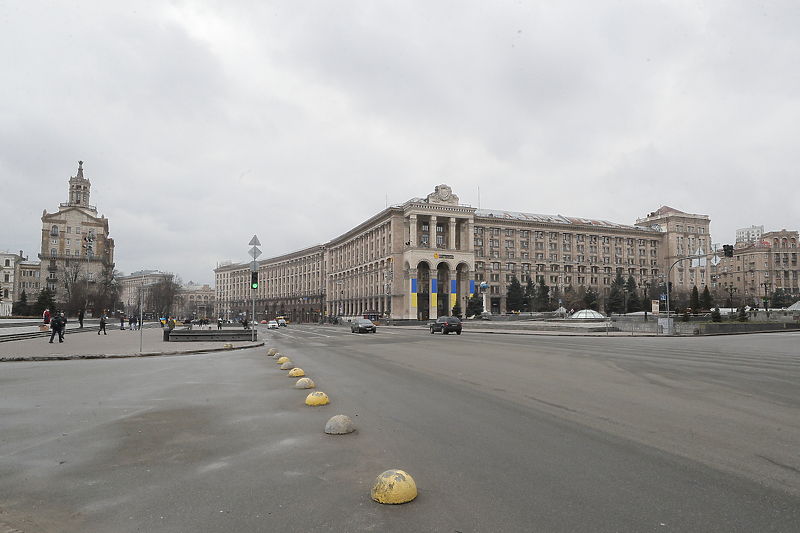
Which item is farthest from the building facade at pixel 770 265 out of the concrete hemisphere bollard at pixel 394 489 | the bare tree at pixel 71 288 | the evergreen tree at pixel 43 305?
the concrete hemisphere bollard at pixel 394 489

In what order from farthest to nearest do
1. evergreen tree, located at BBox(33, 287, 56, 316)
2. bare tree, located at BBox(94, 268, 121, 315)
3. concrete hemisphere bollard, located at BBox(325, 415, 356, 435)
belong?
bare tree, located at BBox(94, 268, 121, 315)
evergreen tree, located at BBox(33, 287, 56, 316)
concrete hemisphere bollard, located at BBox(325, 415, 356, 435)

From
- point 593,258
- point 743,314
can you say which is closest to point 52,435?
point 743,314

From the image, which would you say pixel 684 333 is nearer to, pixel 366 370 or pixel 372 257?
pixel 366 370

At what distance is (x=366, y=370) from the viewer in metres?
13.9

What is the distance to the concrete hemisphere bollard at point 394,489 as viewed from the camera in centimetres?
403

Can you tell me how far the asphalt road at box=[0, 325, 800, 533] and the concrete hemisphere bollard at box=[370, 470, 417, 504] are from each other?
3.6 inches

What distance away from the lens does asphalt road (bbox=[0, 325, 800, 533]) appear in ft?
12.5

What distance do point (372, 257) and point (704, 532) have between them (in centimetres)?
10609

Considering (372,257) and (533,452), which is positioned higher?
(372,257)

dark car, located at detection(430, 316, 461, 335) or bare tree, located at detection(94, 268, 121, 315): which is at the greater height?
bare tree, located at detection(94, 268, 121, 315)

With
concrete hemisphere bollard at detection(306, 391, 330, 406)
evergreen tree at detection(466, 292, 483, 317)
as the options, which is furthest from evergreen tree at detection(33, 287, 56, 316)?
concrete hemisphere bollard at detection(306, 391, 330, 406)

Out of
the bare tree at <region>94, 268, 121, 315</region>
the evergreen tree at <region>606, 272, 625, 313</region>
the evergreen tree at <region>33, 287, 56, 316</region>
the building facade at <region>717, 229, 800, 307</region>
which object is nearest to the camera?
the evergreen tree at <region>33, 287, 56, 316</region>

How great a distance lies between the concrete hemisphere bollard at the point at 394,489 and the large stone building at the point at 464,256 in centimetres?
9072

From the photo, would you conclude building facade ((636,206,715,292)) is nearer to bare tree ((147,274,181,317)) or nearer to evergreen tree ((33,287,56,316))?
bare tree ((147,274,181,317))
